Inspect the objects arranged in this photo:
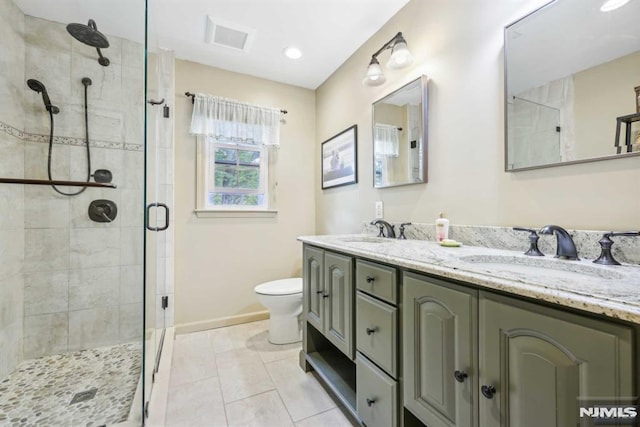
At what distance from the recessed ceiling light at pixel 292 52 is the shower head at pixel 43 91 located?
169 centimetres

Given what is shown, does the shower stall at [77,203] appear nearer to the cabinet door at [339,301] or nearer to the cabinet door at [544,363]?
the cabinet door at [339,301]

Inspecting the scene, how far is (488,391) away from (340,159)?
2030 millimetres

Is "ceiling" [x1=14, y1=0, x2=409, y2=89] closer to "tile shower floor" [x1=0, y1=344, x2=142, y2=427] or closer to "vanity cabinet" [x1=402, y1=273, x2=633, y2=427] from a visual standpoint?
"vanity cabinet" [x1=402, y1=273, x2=633, y2=427]

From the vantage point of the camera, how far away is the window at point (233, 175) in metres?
2.46

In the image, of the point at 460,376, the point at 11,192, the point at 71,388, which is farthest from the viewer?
the point at 11,192

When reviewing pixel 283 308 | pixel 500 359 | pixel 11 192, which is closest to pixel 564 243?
pixel 500 359

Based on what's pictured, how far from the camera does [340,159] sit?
8.07 ft

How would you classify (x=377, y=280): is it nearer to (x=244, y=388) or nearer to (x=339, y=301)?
(x=339, y=301)

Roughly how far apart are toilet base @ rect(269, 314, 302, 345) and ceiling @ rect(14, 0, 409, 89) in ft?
6.88

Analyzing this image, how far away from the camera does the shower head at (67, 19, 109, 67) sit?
1.78 metres

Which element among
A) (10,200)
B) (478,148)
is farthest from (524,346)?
(10,200)

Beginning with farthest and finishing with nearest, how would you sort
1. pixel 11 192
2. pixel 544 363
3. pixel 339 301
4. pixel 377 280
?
pixel 11 192, pixel 339 301, pixel 377 280, pixel 544 363

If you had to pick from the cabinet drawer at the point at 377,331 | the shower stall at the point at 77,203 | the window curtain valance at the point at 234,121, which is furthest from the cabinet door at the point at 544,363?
the window curtain valance at the point at 234,121

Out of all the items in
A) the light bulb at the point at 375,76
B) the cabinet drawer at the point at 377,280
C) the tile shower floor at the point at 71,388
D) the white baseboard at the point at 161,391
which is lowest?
the white baseboard at the point at 161,391
